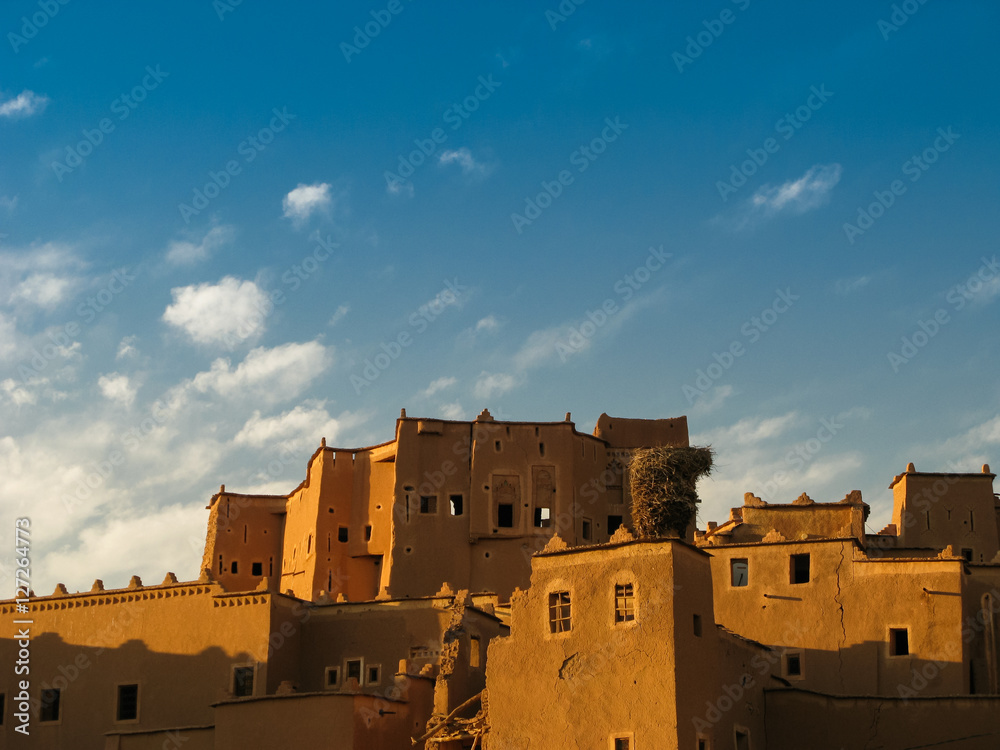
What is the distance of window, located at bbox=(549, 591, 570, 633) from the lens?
100 ft

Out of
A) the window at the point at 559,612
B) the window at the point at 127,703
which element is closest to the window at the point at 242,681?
the window at the point at 127,703

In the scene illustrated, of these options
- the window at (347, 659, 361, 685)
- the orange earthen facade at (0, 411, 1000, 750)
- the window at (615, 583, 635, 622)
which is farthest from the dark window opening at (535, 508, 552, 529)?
the window at (615, 583, 635, 622)

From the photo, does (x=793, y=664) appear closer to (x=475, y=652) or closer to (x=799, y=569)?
(x=799, y=569)

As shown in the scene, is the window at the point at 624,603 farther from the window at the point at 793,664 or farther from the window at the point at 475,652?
the window at the point at 793,664

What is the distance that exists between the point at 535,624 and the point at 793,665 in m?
8.61

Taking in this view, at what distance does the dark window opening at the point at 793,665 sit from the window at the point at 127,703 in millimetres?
17143

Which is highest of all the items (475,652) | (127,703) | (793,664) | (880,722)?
(475,652)

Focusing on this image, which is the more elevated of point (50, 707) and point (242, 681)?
point (242, 681)

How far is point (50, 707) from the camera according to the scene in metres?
39.1

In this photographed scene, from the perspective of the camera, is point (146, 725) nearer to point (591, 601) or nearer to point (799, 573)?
point (591, 601)

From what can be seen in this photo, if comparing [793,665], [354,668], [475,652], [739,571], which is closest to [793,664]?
[793,665]

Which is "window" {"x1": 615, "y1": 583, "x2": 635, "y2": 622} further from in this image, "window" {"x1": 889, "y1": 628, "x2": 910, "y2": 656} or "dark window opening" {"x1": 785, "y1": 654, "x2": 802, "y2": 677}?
"window" {"x1": 889, "y1": 628, "x2": 910, "y2": 656}

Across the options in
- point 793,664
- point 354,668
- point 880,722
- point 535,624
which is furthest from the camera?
point 354,668

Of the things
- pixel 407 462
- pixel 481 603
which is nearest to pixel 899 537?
pixel 481 603
